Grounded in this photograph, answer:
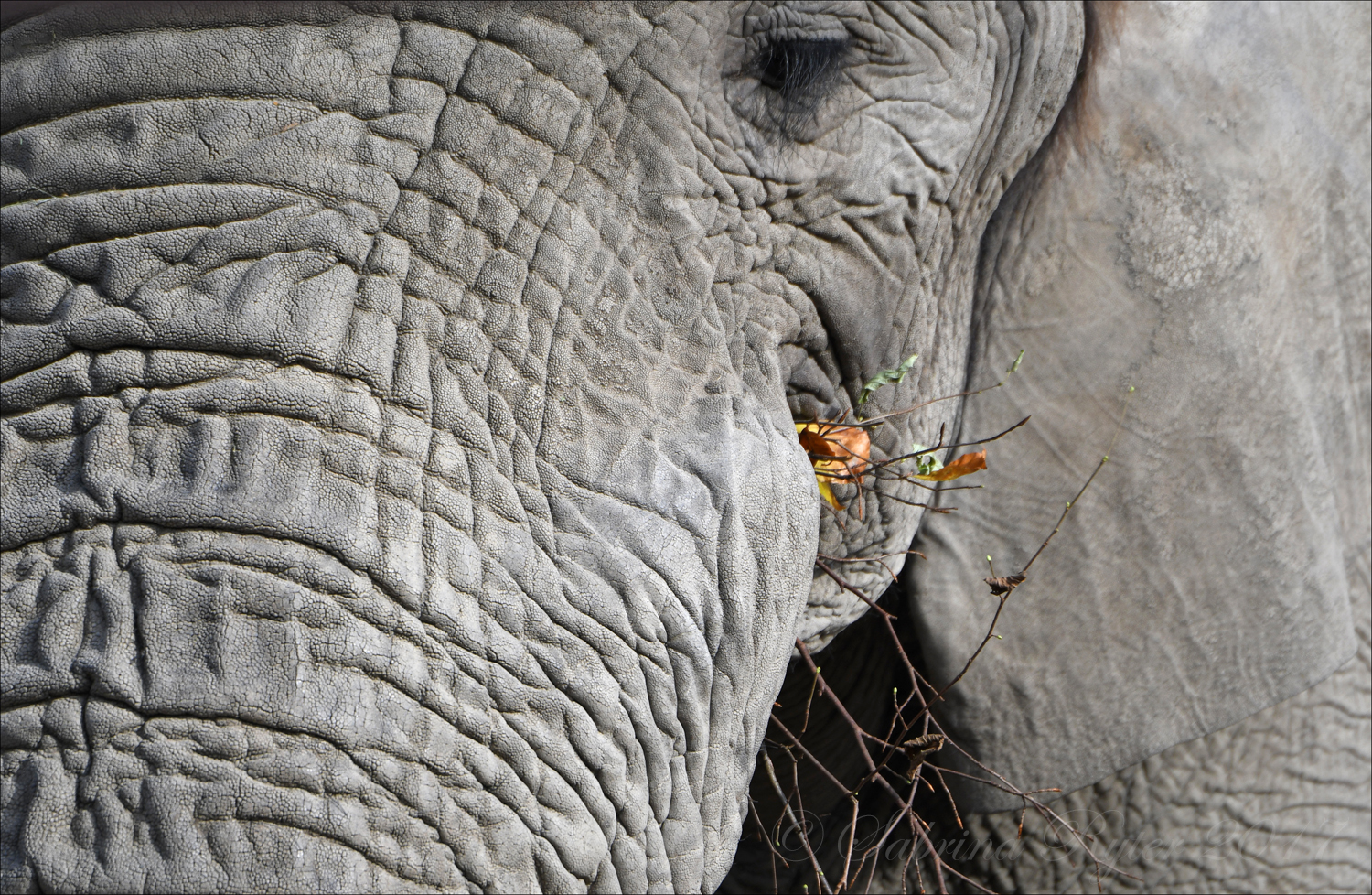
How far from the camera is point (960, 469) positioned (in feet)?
5.14

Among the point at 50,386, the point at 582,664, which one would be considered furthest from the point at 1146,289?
the point at 50,386

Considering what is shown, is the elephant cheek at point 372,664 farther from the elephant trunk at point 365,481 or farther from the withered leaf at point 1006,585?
the withered leaf at point 1006,585

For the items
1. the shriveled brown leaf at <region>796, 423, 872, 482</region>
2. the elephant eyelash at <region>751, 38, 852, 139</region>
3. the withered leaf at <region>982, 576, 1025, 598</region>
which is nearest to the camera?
the elephant eyelash at <region>751, 38, 852, 139</region>

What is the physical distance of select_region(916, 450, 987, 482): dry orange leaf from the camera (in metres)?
1.56

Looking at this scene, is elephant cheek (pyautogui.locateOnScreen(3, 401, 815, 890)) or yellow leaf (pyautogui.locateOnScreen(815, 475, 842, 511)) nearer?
elephant cheek (pyautogui.locateOnScreen(3, 401, 815, 890))

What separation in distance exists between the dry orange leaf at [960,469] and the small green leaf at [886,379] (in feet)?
0.53

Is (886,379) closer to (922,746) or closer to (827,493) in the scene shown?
(827,493)

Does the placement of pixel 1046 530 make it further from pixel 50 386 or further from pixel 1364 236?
pixel 50 386

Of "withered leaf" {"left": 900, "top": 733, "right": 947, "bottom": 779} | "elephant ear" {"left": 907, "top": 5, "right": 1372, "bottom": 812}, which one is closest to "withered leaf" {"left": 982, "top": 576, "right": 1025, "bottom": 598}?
"elephant ear" {"left": 907, "top": 5, "right": 1372, "bottom": 812}

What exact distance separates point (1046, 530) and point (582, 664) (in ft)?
2.71

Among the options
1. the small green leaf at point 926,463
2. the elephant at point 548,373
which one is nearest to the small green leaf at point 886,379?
the elephant at point 548,373

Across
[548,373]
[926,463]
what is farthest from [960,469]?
[548,373]

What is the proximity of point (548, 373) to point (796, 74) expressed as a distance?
0.42 meters

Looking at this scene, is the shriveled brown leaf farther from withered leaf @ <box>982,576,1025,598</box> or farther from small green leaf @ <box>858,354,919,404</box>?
withered leaf @ <box>982,576,1025,598</box>
